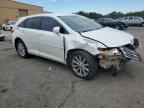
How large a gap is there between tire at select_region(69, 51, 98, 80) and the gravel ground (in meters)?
0.17

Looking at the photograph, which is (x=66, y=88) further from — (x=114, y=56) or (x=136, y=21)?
(x=136, y=21)

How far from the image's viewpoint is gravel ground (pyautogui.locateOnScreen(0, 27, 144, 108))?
12.1 ft

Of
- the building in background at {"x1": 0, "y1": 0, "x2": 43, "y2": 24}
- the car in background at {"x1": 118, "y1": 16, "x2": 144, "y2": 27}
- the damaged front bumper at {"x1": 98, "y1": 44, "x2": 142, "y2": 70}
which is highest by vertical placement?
the building in background at {"x1": 0, "y1": 0, "x2": 43, "y2": 24}

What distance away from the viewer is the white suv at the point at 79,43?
4.36 metres

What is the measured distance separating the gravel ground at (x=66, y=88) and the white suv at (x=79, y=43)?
414mm

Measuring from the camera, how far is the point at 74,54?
482 cm

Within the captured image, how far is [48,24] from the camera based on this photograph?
568 cm

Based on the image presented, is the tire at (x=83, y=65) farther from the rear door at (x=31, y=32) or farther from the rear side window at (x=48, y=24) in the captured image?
the rear door at (x=31, y=32)

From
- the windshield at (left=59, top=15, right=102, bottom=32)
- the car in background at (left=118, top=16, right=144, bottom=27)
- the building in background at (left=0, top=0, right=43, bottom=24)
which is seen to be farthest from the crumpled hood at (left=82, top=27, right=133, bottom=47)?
the building in background at (left=0, top=0, right=43, bottom=24)

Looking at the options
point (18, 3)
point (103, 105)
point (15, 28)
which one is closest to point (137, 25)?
point (15, 28)

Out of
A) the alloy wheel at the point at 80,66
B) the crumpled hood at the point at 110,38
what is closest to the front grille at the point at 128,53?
the crumpled hood at the point at 110,38

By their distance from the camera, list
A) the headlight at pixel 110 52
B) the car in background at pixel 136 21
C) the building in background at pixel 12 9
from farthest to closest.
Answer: the building in background at pixel 12 9, the car in background at pixel 136 21, the headlight at pixel 110 52

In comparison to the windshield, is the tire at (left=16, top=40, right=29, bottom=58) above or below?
below

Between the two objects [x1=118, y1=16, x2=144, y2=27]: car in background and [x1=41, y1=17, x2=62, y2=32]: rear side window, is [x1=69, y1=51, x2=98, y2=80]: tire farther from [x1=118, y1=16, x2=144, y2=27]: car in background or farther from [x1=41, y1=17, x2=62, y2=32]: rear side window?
[x1=118, y1=16, x2=144, y2=27]: car in background
